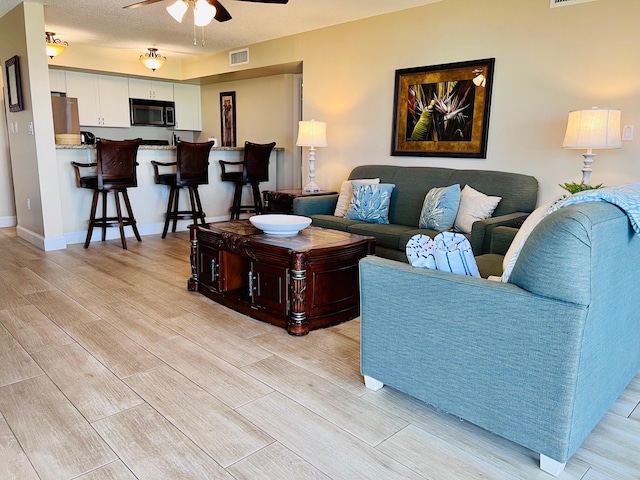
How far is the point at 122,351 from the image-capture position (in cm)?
247

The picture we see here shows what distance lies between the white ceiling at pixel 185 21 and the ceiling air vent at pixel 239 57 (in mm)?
78

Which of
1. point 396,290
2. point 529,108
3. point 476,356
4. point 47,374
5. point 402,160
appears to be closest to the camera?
point 476,356

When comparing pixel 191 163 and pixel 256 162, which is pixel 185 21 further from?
pixel 256 162

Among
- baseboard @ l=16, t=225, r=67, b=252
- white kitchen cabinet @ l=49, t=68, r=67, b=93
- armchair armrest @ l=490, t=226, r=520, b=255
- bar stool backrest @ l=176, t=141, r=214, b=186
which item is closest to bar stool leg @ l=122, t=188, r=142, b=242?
bar stool backrest @ l=176, t=141, r=214, b=186

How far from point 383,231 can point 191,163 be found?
101 inches

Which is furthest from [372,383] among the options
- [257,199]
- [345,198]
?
[257,199]

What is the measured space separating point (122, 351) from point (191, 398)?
0.67 meters

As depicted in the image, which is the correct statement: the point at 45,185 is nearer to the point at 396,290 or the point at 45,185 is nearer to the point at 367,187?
the point at 367,187

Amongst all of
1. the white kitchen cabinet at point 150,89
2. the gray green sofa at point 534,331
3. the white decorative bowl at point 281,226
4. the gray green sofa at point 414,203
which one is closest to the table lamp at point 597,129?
the gray green sofa at point 414,203

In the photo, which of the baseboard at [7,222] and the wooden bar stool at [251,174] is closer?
the wooden bar stool at [251,174]

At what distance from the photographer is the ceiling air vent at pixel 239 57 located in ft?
19.9

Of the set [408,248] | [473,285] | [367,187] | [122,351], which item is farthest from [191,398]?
[367,187]

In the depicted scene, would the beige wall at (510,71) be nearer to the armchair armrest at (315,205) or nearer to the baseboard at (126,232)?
the armchair armrest at (315,205)

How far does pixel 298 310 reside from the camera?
270 centimetres
